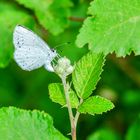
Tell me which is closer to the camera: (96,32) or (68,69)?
(68,69)

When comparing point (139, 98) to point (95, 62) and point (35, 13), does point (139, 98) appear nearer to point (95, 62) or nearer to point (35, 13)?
point (35, 13)

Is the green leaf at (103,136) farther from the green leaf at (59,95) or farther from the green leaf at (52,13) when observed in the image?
the green leaf at (59,95)

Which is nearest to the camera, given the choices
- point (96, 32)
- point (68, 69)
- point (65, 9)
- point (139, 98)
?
point (68, 69)

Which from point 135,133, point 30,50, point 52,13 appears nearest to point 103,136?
point 135,133

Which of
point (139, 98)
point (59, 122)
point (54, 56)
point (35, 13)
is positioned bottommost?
point (59, 122)

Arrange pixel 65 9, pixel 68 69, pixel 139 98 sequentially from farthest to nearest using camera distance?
pixel 139 98, pixel 65 9, pixel 68 69

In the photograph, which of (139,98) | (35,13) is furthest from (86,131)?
(35,13)

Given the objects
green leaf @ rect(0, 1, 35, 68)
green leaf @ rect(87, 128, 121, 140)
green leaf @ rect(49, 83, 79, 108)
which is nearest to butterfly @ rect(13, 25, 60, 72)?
green leaf @ rect(49, 83, 79, 108)
